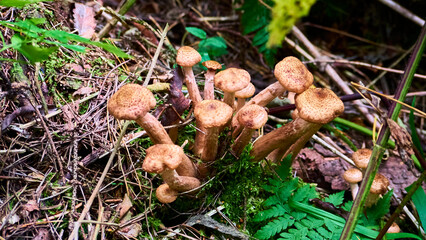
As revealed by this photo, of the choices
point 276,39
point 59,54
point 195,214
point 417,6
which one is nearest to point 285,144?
point 195,214

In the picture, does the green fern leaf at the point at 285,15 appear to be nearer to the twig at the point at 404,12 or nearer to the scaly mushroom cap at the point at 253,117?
the scaly mushroom cap at the point at 253,117

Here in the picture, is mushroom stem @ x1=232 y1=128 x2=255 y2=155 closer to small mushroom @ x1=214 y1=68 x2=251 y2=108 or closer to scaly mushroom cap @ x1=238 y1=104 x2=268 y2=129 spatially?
scaly mushroom cap @ x1=238 y1=104 x2=268 y2=129

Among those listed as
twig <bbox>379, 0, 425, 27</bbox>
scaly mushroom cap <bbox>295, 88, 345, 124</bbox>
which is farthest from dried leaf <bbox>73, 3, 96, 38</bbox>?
twig <bbox>379, 0, 425, 27</bbox>

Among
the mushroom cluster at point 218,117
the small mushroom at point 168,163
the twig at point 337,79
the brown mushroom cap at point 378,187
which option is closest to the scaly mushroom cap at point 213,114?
the mushroom cluster at point 218,117

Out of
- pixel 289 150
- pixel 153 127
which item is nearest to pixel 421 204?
pixel 289 150

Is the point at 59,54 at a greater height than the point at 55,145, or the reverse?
the point at 59,54

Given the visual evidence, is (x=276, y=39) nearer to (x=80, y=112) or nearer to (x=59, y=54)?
(x=80, y=112)

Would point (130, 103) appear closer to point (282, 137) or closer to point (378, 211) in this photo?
point (282, 137)

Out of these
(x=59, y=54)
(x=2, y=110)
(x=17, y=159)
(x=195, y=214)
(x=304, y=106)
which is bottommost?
(x=195, y=214)
